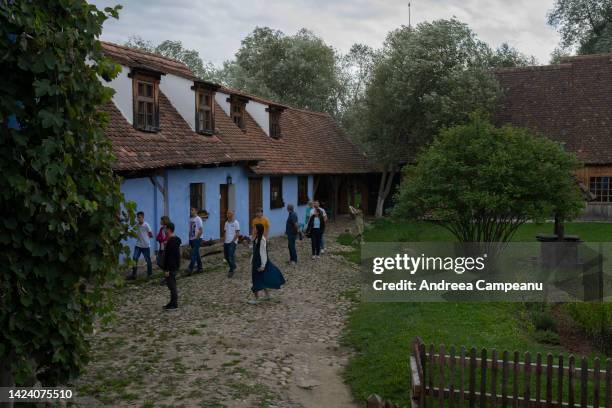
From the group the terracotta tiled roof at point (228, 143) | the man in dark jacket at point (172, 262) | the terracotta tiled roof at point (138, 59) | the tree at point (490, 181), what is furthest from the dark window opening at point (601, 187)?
the man in dark jacket at point (172, 262)

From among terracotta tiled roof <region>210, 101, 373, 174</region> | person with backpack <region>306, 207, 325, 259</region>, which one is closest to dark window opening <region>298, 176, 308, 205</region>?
terracotta tiled roof <region>210, 101, 373, 174</region>

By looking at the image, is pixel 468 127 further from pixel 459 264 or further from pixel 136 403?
pixel 136 403

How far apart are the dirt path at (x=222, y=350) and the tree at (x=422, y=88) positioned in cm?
1581

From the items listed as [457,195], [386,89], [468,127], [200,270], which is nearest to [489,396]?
[457,195]

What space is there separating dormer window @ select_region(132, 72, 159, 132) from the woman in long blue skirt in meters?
6.81

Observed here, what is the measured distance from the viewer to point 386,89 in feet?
93.7

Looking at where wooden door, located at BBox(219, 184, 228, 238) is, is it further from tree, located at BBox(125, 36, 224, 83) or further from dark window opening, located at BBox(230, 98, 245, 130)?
tree, located at BBox(125, 36, 224, 83)

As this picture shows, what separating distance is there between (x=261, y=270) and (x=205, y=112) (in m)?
10.1

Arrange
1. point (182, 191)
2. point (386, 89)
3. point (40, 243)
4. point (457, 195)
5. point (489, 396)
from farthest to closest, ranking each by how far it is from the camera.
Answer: point (386, 89), point (182, 191), point (457, 195), point (489, 396), point (40, 243)

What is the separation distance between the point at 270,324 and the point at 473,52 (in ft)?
74.3

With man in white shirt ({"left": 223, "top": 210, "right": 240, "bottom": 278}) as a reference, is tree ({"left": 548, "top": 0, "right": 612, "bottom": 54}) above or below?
above

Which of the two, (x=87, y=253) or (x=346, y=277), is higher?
(x=87, y=253)

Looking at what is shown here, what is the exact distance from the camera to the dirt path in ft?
24.6

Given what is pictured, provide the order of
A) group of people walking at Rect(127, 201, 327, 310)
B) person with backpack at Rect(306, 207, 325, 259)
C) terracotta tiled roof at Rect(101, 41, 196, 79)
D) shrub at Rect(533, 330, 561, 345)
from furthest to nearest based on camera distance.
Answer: person with backpack at Rect(306, 207, 325, 259) < terracotta tiled roof at Rect(101, 41, 196, 79) < group of people walking at Rect(127, 201, 327, 310) < shrub at Rect(533, 330, 561, 345)
